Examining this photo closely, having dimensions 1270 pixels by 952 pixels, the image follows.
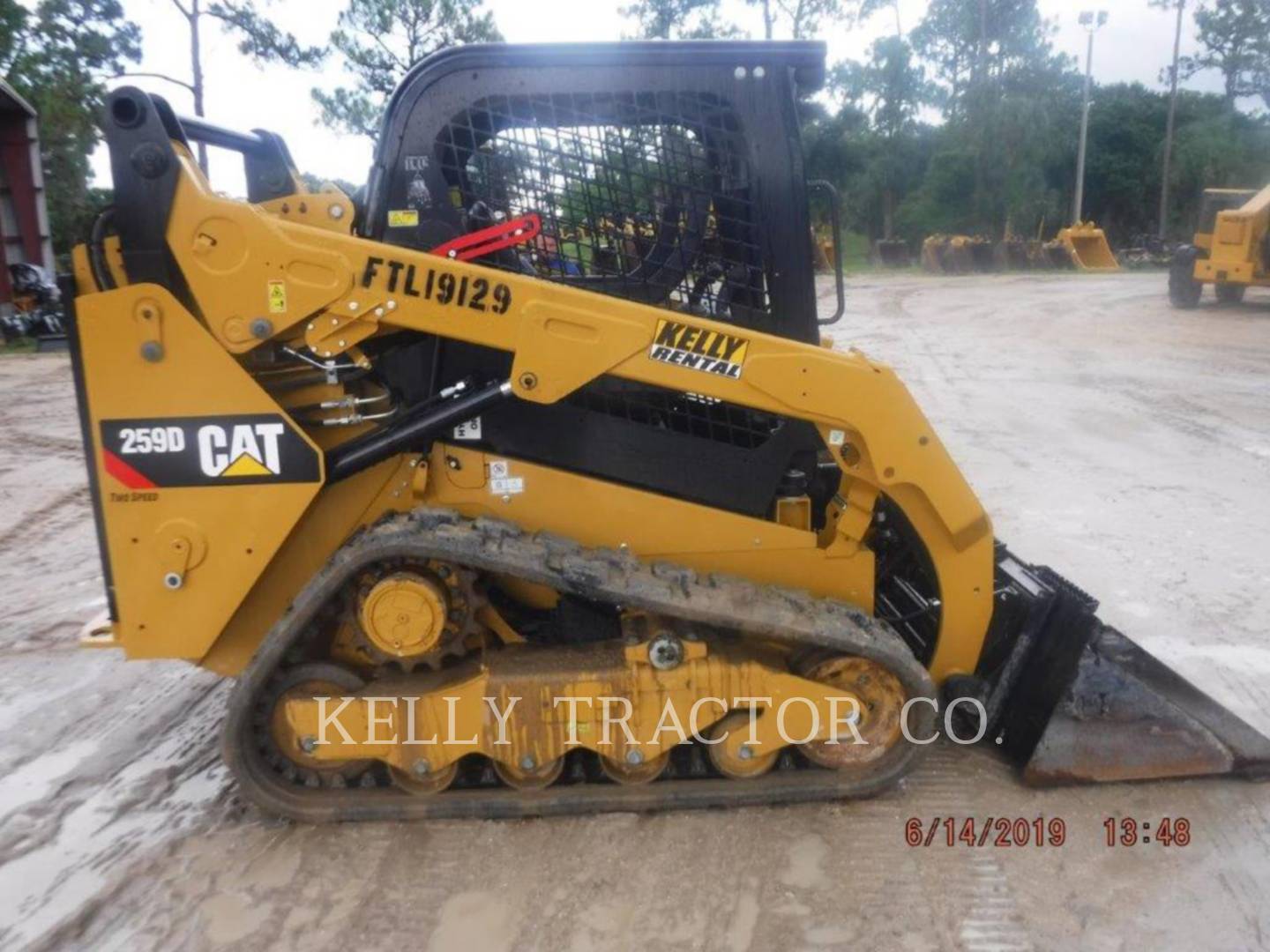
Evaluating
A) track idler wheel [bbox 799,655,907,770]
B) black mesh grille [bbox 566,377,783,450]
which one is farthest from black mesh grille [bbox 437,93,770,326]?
track idler wheel [bbox 799,655,907,770]

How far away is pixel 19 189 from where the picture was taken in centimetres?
1730

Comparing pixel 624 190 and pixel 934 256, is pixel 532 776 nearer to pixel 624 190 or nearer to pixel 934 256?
pixel 624 190

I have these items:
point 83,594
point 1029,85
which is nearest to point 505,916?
point 83,594

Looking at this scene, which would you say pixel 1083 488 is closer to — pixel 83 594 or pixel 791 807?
pixel 791 807

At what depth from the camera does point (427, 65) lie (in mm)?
3207

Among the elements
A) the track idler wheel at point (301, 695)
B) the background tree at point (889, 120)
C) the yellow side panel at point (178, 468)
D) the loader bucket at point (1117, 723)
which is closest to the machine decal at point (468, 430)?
the yellow side panel at point (178, 468)

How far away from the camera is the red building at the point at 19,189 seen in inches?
671

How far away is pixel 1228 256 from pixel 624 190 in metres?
17.9

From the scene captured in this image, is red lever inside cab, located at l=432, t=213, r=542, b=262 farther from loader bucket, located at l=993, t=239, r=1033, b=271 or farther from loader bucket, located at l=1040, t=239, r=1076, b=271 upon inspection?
loader bucket, located at l=1040, t=239, r=1076, b=271

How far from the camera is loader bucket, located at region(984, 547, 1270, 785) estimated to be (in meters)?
3.35

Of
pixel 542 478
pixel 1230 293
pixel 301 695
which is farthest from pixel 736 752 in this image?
pixel 1230 293

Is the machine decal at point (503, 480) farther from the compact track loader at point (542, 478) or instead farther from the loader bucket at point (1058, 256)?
the loader bucket at point (1058, 256)

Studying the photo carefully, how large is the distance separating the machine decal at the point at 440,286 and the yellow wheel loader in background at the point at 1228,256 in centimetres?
1827

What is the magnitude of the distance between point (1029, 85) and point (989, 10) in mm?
3349
